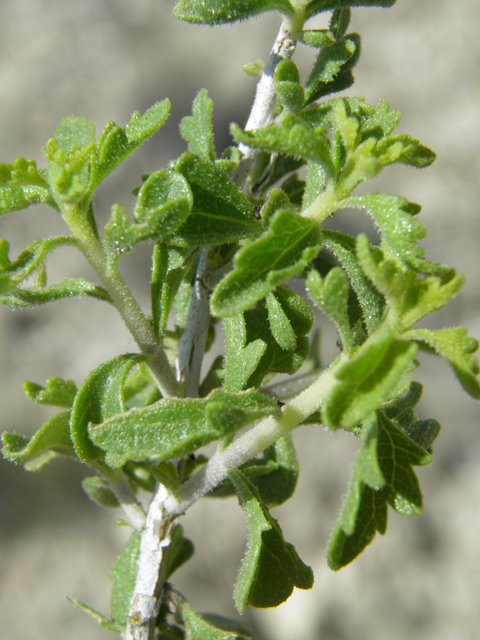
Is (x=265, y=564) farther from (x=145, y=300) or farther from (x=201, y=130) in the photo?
(x=145, y=300)

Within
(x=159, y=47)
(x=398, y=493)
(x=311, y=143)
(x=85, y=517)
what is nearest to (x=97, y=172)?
(x=311, y=143)

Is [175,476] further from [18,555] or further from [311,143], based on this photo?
[18,555]

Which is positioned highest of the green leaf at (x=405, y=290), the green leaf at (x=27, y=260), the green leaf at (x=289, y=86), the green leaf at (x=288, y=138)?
the green leaf at (x=289, y=86)

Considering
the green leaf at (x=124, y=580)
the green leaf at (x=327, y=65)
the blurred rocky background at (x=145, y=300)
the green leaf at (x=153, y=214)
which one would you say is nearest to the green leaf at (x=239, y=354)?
the green leaf at (x=153, y=214)

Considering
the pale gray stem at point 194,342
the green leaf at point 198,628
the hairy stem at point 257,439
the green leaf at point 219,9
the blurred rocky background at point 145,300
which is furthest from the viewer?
the blurred rocky background at point 145,300

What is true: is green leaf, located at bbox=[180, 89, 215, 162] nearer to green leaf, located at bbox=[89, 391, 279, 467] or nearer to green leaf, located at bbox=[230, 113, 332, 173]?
green leaf, located at bbox=[230, 113, 332, 173]

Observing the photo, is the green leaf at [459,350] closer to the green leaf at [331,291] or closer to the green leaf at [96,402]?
A: the green leaf at [331,291]
